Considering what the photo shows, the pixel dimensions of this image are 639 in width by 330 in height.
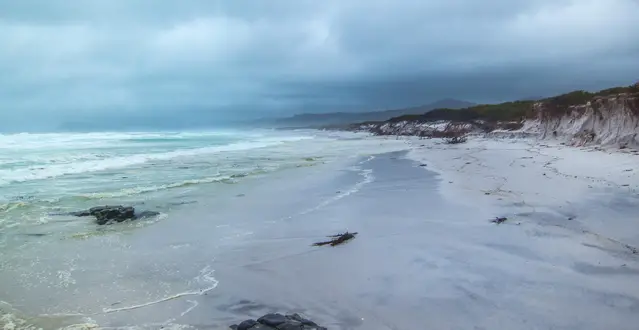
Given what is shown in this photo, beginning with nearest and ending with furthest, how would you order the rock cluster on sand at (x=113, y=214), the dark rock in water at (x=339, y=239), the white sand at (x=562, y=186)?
the dark rock in water at (x=339, y=239) < the white sand at (x=562, y=186) < the rock cluster on sand at (x=113, y=214)

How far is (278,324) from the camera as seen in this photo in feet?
14.8

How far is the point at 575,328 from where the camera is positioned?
4.48m

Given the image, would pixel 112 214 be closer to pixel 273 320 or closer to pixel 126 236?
pixel 126 236

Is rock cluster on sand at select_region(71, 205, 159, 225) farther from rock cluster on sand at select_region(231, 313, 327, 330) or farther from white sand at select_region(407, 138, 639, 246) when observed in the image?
white sand at select_region(407, 138, 639, 246)

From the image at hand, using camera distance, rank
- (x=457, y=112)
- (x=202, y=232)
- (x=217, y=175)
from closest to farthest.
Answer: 1. (x=202, y=232)
2. (x=217, y=175)
3. (x=457, y=112)

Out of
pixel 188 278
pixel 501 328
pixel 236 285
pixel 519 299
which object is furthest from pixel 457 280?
pixel 188 278

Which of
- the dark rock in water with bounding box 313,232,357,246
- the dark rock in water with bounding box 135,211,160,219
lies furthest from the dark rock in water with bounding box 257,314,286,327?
the dark rock in water with bounding box 135,211,160,219

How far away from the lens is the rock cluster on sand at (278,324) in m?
4.49

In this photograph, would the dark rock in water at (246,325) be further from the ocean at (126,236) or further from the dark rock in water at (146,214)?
the dark rock in water at (146,214)

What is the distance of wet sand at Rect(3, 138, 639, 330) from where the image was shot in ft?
16.6

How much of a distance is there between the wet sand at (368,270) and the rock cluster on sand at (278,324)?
36cm

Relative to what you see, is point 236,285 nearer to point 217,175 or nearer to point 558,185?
point 558,185

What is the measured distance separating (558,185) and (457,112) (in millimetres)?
73917

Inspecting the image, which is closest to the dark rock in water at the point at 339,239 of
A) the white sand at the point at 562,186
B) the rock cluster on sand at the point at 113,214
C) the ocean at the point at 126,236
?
the ocean at the point at 126,236
